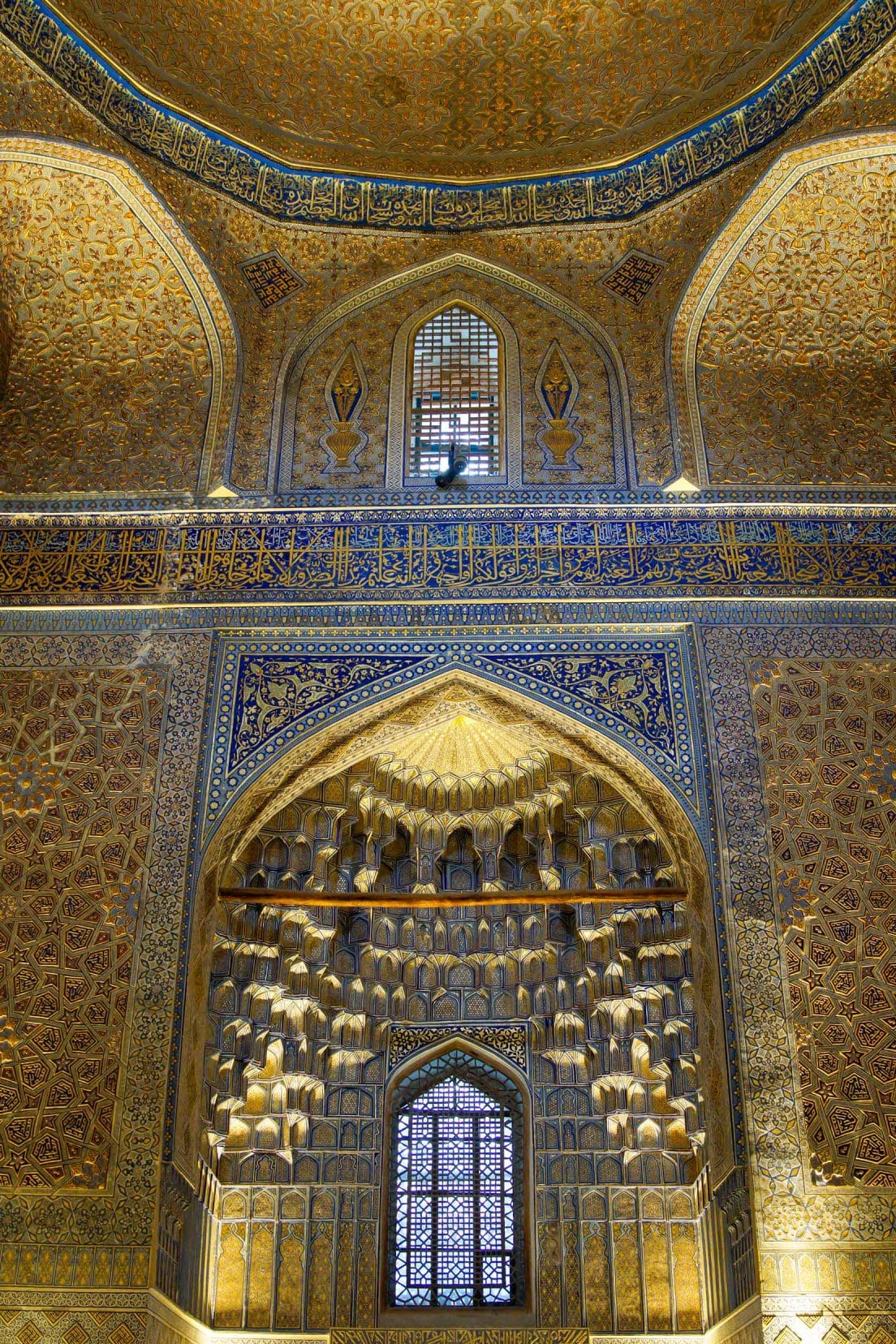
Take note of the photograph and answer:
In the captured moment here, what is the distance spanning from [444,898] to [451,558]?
76.5 inches

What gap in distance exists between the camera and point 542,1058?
8.34m

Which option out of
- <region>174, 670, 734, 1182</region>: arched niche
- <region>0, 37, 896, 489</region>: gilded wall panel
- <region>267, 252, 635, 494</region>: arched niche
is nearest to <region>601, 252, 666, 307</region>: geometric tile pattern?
<region>0, 37, 896, 489</region>: gilded wall panel

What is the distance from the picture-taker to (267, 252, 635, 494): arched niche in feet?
27.0

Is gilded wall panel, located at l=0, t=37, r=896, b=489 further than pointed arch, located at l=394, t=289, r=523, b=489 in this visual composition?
No

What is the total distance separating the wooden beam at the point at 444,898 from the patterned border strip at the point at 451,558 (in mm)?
1570

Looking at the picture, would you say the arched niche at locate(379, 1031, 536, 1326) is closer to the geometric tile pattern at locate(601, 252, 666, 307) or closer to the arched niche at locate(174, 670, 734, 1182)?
the arched niche at locate(174, 670, 734, 1182)

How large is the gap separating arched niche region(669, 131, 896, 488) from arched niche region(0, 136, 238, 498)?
2823mm

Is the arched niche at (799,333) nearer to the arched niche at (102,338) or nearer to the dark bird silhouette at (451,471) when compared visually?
the dark bird silhouette at (451,471)

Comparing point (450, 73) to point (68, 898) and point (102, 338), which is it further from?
point (68, 898)

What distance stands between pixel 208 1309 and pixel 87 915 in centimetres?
252

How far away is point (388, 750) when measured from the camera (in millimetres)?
→ 8078

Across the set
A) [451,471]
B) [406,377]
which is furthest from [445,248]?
[451,471]

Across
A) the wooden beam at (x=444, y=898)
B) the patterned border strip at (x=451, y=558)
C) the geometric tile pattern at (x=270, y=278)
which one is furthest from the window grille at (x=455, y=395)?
the wooden beam at (x=444, y=898)

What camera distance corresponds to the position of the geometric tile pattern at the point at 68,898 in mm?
6113
